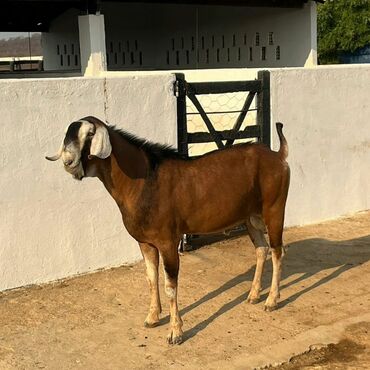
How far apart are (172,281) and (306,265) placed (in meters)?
2.48

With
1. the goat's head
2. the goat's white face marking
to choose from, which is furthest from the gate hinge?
the goat's white face marking

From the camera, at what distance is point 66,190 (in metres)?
6.54

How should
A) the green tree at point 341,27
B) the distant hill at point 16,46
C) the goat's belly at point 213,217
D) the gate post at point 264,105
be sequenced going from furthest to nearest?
the distant hill at point 16,46 → the green tree at point 341,27 → the gate post at point 264,105 → the goat's belly at point 213,217

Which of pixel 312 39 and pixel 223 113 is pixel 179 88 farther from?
pixel 312 39

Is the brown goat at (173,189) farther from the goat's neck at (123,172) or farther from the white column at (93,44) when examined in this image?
the white column at (93,44)

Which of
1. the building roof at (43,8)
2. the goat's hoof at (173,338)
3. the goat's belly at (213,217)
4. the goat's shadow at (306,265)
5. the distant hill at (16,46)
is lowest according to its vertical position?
the goat's shadow at (306,265)

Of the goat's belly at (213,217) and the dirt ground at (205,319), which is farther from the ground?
the goat's belly at (213,217)

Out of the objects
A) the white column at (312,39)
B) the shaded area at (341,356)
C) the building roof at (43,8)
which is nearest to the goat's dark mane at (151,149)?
the shaded area at (341,356)

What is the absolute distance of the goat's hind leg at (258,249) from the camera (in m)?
5.80

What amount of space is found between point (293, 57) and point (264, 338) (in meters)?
9.77

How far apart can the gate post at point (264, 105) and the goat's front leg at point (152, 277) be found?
313 centimetres

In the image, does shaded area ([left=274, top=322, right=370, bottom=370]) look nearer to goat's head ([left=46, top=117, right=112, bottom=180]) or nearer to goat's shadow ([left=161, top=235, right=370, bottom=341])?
goat's shadow ([left=161, top=235, right=370, bottom=341])

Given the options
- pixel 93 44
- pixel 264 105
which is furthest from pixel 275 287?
pixel 93 44

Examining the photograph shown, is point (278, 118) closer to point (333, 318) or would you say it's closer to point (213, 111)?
point (213, 111)
